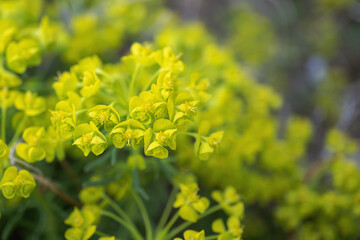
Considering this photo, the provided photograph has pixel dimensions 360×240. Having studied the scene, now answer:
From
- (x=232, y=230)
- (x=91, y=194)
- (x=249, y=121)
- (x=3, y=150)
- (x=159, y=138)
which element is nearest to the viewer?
(x=159, y=138)

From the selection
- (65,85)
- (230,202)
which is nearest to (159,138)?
(65,85)

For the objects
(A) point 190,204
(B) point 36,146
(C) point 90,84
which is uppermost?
(C) point 90,84

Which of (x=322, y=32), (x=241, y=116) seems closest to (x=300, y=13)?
(x=322, y=32)

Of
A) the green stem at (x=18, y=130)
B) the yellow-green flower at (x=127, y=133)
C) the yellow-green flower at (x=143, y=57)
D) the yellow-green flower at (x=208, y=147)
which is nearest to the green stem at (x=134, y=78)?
the yellow-green flower at (x=143, y=57)

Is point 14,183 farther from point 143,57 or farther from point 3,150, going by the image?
point 143,57

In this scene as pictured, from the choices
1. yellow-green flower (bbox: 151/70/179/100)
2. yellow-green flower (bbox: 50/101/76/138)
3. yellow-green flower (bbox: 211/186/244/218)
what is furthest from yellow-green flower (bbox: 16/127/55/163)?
yellow-green flower (bbox: 211/186/244/218)

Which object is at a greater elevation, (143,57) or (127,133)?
(143,57)

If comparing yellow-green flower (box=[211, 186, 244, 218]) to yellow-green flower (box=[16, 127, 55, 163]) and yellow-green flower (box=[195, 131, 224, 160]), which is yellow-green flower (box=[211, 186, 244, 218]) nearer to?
yellow-green flower (box=[195, 131, 224, 160])

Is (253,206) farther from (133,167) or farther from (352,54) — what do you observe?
(352,54)
